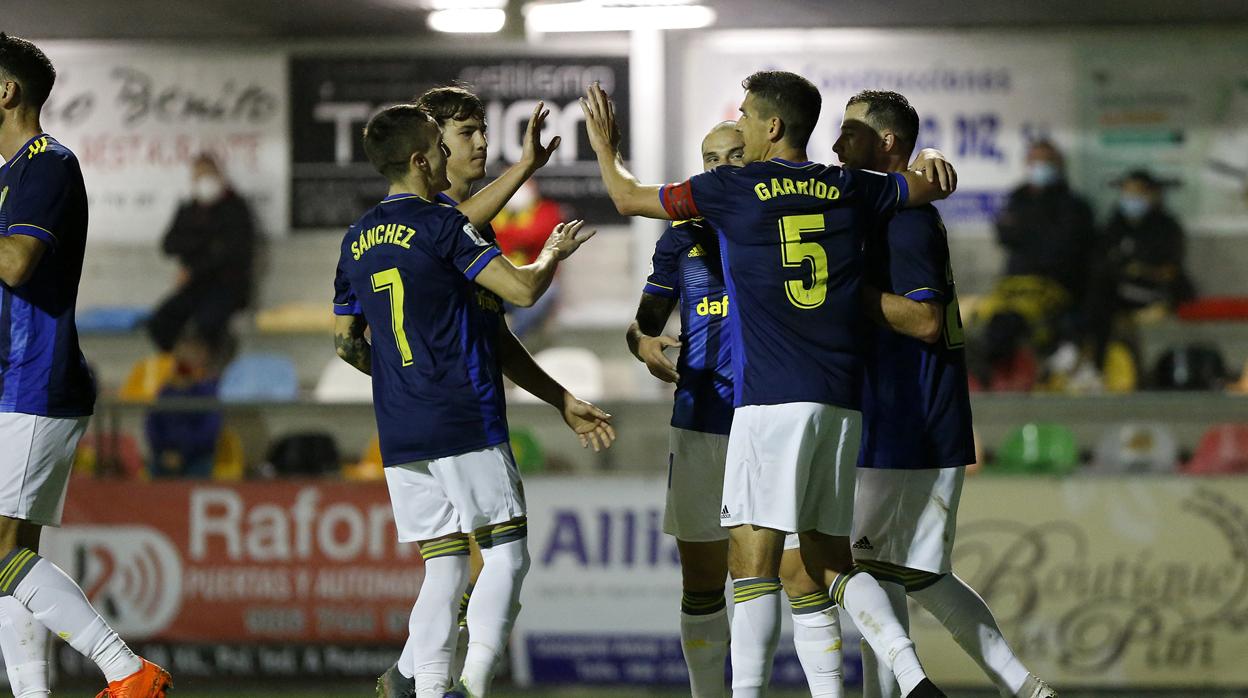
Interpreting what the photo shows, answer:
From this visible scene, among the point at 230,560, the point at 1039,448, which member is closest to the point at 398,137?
the point at 230,560

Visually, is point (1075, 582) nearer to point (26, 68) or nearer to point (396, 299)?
point (396, 299)

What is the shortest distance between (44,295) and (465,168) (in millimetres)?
1379

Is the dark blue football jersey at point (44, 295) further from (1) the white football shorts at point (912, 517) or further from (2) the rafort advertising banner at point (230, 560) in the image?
(2) the rafort advertising banner at point (230, 560)

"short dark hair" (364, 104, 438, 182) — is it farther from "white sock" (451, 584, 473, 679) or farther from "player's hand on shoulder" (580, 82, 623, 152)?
"white sock" (451, 584, 473, 679)

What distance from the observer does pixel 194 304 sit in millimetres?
9820

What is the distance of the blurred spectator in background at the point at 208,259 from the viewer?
9805mm

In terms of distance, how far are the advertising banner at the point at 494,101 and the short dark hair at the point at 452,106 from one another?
489 centimetres

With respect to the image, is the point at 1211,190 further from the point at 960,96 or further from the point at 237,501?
the point at 237,501

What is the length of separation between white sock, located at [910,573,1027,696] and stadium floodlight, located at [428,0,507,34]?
6159 millimetres

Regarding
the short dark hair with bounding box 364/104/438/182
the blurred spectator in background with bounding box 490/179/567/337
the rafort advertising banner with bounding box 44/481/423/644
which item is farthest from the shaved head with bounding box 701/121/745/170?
the blurred spectator in background with bounding box 490/179/567/337

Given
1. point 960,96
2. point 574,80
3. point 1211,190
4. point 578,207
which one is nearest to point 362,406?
point 578,207

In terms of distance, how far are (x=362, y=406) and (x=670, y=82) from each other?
2.99 m

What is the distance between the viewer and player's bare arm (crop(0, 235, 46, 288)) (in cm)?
432

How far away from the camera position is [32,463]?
4418 mm
